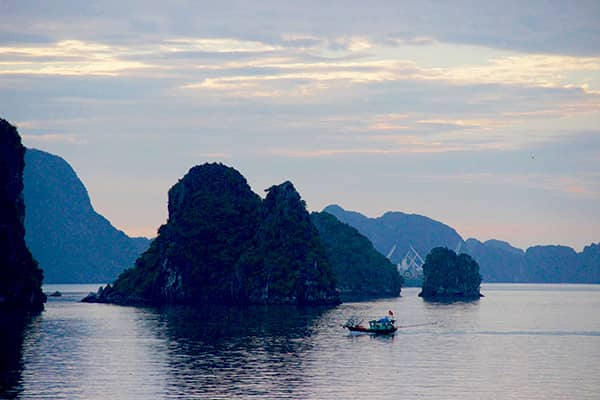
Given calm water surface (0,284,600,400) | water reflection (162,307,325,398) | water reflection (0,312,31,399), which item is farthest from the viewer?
water reflection (162,307,325,398)

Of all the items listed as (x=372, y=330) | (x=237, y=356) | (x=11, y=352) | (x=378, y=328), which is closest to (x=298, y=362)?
(x=237, y=356)

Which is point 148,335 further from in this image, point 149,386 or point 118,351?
point 149,386

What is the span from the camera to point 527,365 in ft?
367

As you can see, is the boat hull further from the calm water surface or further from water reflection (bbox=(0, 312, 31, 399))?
water reflection (bbox=(0, 312, 31, 399))

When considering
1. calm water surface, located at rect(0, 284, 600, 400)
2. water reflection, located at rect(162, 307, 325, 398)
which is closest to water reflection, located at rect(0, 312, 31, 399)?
calm water surface, located at rect(0, 284, 600, 400)

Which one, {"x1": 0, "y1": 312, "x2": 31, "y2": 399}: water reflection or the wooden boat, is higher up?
the wooden boat

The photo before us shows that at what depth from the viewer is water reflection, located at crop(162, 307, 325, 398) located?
92188mm

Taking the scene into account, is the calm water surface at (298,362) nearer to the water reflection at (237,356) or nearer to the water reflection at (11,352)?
the water reflection at (237,356)

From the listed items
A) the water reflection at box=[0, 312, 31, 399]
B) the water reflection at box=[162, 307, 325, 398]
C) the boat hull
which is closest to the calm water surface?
the water reflection at box=[162, 307, 325, 398]

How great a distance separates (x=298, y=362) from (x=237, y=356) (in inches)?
366

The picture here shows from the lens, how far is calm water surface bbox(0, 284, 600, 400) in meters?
90.8

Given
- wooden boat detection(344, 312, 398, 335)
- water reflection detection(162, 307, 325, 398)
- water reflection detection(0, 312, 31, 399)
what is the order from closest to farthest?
water reflection detection(0, 312, 31, 399) → water reflection detection(162, 307, 325, 398) → wooden boat detection(344, 312, 398, 335)

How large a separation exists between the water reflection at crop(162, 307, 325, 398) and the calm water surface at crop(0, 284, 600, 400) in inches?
5.6

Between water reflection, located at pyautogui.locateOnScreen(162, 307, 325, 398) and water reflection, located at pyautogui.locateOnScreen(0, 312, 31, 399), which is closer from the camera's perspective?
water reflection, located at pyautogui.locateOnScreen(0, 312, 31, 399)
